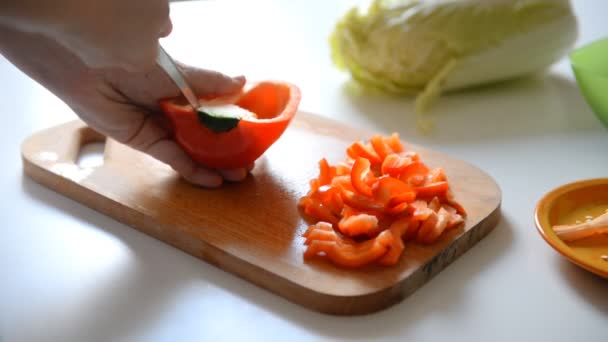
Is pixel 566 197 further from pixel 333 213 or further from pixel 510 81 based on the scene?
pixel 510 81

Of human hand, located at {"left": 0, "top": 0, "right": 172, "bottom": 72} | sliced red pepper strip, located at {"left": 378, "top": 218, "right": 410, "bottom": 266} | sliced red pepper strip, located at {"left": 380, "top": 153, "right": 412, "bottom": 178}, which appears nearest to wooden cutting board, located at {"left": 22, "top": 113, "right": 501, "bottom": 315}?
sliced red pepper strip, located at {"left": 378, "top": 218, "right": 410, "bottom": 266}

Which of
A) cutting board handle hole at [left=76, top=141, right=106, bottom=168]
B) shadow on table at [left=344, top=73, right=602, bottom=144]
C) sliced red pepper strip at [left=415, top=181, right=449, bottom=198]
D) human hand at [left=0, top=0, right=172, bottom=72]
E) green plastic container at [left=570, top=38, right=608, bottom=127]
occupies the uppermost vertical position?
human hand at [left=0, top=0, right=172, bottom=72]

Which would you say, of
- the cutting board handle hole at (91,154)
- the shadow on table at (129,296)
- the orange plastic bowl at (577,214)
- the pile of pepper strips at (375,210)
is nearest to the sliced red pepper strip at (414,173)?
the pile of pepper strips at (375,210)

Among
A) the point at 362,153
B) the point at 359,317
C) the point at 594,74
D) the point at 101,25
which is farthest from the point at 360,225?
the point at 594,74

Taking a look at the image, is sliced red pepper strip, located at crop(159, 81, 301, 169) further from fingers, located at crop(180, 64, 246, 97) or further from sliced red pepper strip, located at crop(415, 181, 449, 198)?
sliced red pepper strip, located at crop(415, 181, 449, 198)

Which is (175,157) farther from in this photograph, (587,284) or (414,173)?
(587,284)

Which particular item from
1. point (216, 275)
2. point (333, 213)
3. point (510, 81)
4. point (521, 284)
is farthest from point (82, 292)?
point (510, 81)

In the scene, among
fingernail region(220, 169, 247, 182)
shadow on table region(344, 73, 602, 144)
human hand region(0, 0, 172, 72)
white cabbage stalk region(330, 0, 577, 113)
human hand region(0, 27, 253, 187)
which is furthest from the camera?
white cabbage stalk region(330, 0, 577, 113)

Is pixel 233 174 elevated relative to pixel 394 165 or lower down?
lower down
